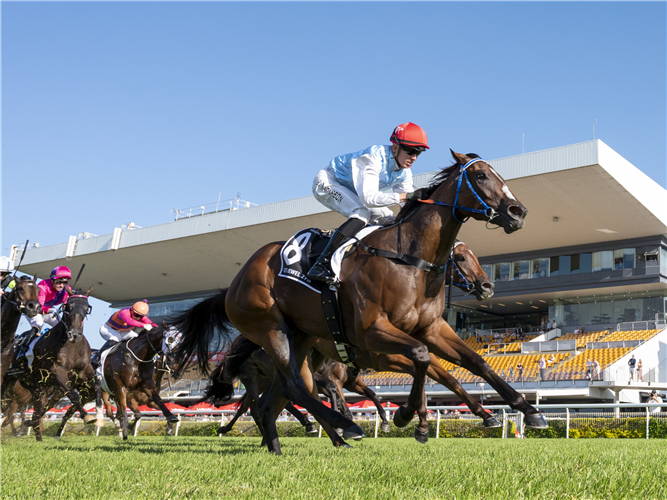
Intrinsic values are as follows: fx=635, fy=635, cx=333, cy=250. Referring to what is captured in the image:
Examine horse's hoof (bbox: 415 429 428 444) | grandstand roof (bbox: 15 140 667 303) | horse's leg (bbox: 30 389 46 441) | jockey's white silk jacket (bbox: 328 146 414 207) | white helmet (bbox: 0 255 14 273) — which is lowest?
horse's leg (bbox: 30 389 46 441)

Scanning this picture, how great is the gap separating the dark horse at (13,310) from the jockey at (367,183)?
12.1 ft

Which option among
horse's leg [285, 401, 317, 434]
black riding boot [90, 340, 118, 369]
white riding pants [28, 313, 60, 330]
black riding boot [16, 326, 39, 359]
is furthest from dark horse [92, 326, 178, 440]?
→ horse's leg [285, 401, 317, 434]

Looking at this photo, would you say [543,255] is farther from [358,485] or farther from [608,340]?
[358,485]

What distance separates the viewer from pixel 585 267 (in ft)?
104

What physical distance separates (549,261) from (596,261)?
2.39 meters

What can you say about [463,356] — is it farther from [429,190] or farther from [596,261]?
[596,261]

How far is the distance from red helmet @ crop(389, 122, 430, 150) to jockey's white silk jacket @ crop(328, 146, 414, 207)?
157mm

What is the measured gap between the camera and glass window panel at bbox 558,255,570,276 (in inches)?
1266

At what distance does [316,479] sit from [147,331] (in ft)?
28.8

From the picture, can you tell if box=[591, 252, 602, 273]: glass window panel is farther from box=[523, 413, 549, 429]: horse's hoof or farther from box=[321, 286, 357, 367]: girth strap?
box=[321, 286, 357, 367]: girth strap

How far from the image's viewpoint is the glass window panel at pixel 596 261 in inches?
1226

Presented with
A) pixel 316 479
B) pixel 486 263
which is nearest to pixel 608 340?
pixel 486 263

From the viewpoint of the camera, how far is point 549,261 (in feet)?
108

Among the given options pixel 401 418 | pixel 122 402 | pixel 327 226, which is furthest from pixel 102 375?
pixel 327 226
